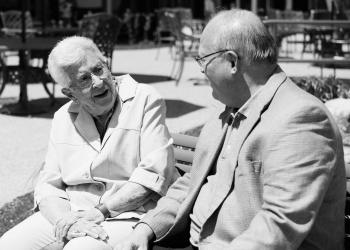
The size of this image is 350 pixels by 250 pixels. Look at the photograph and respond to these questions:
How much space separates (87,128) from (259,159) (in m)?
1.14

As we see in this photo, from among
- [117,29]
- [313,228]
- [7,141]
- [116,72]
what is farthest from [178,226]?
[116,72]

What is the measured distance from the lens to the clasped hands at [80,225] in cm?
289

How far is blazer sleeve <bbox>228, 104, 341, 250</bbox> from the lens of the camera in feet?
7.11

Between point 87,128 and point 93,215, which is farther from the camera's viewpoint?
point 87,128

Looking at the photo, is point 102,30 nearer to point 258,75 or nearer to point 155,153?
point 155,153

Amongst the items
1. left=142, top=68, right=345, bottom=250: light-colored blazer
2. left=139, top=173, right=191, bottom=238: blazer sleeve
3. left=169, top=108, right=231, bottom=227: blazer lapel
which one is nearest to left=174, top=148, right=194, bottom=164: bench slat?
left=139, top=173, right=191, bottom=238: blazer sleeve

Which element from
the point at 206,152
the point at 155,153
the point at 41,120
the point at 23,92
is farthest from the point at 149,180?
the point at 23,92

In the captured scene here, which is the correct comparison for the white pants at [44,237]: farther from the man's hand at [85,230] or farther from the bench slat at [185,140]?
the bench slat at [185,140]

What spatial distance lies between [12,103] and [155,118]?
7.10 m

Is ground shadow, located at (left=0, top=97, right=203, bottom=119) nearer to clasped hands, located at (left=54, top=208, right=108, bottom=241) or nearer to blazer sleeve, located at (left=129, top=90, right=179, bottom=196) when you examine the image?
blazer sleeve, located at (left=129, top=90, right=179, bottom=196)

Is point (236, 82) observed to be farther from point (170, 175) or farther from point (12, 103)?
point (12, 103)

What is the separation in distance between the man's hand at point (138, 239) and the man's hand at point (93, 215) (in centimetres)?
28

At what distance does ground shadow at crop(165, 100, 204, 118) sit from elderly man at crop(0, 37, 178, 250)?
5.28 meters

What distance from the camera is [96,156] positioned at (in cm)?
318
